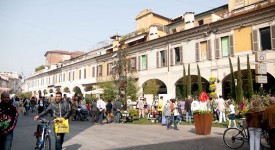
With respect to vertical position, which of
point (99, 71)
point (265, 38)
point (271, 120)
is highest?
point (265, 38)

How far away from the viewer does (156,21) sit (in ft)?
108

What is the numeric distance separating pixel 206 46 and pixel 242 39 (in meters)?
3.52

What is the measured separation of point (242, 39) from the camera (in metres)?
20.1

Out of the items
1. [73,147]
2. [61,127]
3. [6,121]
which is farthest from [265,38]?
[6,121]

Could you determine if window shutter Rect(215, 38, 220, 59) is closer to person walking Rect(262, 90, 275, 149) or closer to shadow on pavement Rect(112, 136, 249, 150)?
shadow on pavement Rect(112, 136, 249, 150)

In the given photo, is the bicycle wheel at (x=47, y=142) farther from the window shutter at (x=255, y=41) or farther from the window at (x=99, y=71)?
the window at (x=99, y=71)

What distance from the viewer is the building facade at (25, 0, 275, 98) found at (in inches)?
747

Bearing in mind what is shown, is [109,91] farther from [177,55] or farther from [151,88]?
[177,55]

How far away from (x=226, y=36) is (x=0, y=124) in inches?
804

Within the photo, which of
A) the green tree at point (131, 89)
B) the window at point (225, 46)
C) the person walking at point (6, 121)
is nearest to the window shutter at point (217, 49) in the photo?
the window at point (225, 46)

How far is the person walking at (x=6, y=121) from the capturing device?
4930 mm

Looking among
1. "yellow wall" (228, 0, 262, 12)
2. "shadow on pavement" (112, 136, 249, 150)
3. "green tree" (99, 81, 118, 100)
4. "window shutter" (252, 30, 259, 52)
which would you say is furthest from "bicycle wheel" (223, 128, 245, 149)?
"green tree" (99, 81, 118, 100)

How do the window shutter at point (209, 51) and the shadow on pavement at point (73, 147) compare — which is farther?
the window shutter at point (209, 51)

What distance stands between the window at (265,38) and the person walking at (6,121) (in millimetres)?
19257
